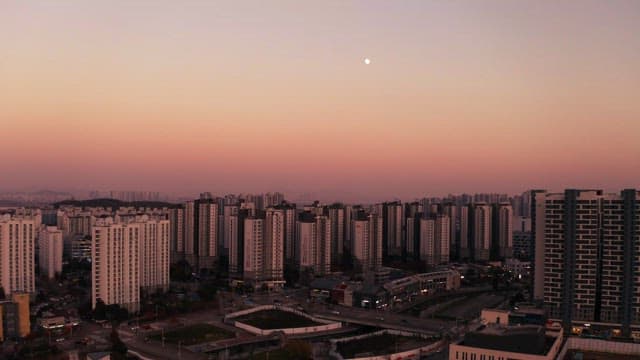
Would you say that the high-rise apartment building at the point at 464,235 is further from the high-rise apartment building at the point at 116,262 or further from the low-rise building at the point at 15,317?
the low-rise building at the point at 15,317

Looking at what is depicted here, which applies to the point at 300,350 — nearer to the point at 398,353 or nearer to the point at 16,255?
the point at 398,353

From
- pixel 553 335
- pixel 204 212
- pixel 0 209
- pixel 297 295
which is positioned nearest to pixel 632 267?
pixel 553 335

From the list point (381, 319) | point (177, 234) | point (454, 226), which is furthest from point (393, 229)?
point (381, 319)

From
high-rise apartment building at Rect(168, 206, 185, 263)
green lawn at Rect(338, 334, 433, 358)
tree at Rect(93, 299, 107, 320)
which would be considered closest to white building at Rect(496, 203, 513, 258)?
high-rise apartment building at Rect(168, 206, 185, 263)

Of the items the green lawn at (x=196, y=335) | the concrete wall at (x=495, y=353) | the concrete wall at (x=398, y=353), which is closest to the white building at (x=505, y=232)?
the concrete wall at (x=398, y=353)

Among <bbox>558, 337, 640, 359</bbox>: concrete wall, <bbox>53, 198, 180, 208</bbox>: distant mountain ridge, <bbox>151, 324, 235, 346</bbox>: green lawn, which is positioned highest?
<bbox>53, 198, 180, 208</bbox>: distant mountain ridge

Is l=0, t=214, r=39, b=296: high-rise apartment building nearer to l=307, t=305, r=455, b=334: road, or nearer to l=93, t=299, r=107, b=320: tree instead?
l=93, t=299, r=107, b=320: tree

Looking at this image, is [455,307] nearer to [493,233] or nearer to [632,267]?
[632,267]
